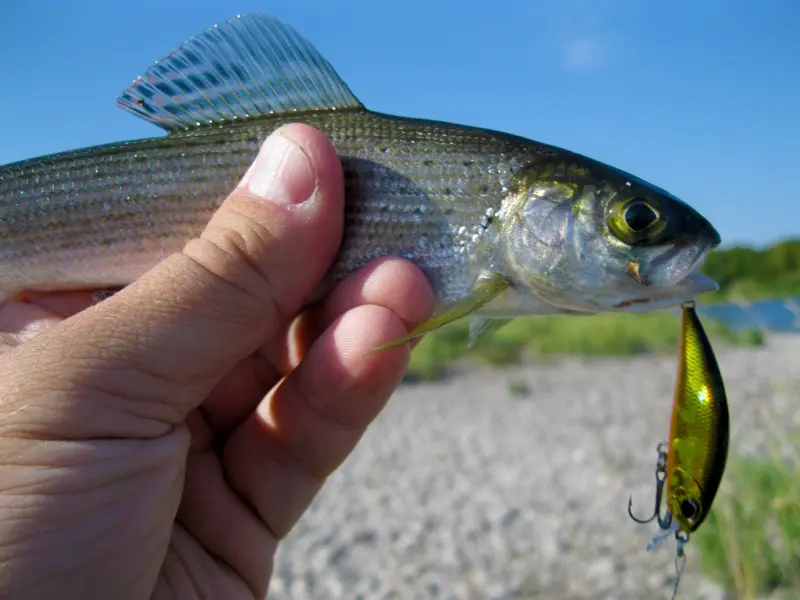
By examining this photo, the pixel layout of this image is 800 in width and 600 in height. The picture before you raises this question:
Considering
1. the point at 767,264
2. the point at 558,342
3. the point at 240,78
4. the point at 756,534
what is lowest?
the point at 767,264

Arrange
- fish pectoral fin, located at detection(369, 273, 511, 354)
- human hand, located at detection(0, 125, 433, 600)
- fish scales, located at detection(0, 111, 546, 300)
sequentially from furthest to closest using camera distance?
fish scales, located at detection(0, 111, 546, 300)
fish pectoral fin, located at detection(369, 273, 511, 354)
human hand, located at detection(0, 125, 433, 600)

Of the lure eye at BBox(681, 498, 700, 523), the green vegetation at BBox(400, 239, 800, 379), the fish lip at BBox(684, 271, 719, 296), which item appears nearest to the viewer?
the lure eye at BBox(681, 498, 700, 523)

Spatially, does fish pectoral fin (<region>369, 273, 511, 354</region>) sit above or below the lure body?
above

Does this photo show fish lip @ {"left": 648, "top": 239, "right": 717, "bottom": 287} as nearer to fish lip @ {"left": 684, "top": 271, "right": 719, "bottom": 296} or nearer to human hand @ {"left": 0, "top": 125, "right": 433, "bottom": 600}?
fish lip @ {"left": 684, "top": 271, "right": 719, "bottom": 296}

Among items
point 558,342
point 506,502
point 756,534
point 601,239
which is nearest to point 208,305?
point 601,239

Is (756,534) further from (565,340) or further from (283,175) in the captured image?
(565,340)

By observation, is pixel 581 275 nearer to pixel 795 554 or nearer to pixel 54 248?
pixel 54 248

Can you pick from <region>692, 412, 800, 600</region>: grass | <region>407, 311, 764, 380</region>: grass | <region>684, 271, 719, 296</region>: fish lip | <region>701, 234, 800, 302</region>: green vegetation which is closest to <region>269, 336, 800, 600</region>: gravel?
<region>692, 412, 800, 600</region>: grass
